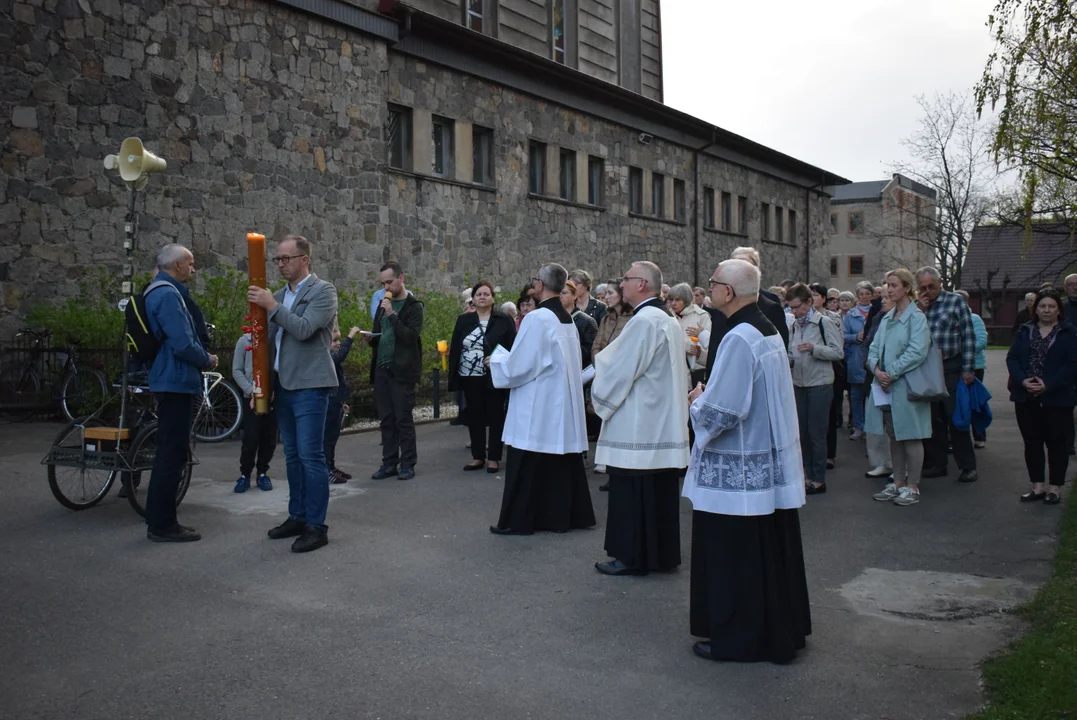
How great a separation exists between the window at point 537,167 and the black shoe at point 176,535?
18.9 metres

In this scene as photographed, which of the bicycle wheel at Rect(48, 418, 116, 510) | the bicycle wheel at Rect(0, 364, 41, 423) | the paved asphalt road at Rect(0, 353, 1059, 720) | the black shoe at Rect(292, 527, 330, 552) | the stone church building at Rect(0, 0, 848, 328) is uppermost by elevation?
the stone church building at Rect(0, 0, 848, 328)

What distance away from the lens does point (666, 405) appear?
6.80 meters

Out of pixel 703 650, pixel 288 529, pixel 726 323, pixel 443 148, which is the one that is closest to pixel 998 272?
pixel 443 148

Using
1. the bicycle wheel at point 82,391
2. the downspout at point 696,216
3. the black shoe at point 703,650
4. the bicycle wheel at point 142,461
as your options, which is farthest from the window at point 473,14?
the black shoe at point 703,650

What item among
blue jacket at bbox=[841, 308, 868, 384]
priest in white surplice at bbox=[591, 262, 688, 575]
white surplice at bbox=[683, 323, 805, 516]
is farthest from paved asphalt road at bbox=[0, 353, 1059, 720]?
blue jacket at bbox=[841, 308, 868, 384]

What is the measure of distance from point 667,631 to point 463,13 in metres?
21.8

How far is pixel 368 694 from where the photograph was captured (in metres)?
4.52

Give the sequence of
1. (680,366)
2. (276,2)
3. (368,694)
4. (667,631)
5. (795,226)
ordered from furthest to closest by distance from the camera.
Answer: (795,226) → (276,2) → (680,366) → (667,631) → (368,694)

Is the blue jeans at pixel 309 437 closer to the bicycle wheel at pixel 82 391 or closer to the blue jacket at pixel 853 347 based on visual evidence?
the bicycle wheel at pixel 82 391

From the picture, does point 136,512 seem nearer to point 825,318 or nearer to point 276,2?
point 825,318

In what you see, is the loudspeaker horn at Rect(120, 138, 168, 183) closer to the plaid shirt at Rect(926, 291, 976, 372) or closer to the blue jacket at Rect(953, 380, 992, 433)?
the plaid shirt at Rect(926, 291, 976, 372)

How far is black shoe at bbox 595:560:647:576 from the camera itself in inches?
264

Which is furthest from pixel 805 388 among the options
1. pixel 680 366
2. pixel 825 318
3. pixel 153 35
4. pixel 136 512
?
pixel 153 35

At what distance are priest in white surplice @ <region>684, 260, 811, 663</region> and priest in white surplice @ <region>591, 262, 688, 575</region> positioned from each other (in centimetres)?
Result: 150
